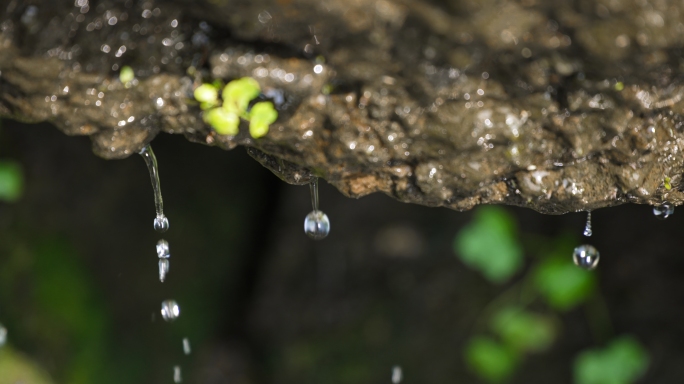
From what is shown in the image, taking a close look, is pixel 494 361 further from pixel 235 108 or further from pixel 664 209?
pixel 235 108

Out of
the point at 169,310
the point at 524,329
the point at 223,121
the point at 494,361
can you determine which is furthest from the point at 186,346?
the point at 223,121

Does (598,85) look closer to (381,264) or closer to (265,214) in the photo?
(381,264)

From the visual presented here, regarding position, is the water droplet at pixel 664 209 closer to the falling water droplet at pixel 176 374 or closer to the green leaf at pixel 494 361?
the green leaf at pixel 494 361

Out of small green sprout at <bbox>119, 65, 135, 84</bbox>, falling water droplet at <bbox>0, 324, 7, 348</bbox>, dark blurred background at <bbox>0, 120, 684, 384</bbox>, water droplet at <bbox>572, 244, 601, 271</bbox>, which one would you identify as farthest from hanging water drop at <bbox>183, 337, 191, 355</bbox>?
small green sprout at <bbox>119, 65, 135, 84</bbox>

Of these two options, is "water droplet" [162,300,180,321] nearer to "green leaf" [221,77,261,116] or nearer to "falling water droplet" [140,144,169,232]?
"falling water droplet" [140,144,169,232]

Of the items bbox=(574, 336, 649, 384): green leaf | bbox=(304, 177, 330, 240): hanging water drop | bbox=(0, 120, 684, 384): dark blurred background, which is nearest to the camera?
bbox=(304, 177, 330, 240): hanging water drop

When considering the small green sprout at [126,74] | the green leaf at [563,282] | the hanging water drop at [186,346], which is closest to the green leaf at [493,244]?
the green leaf at [563,282]

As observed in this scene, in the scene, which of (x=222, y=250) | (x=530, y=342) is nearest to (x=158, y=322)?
(x=222, y=250)
